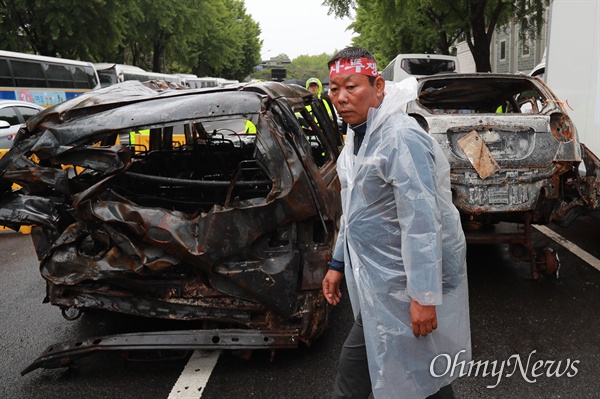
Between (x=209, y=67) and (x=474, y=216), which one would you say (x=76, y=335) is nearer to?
(x=474, y=216)

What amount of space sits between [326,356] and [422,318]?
1.70 m

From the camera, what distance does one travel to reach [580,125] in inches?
233

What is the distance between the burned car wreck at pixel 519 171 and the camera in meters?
4.45

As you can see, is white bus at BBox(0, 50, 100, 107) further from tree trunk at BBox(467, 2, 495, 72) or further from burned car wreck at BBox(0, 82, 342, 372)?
burned car wreck at BBox(0, 82, 342, 372)

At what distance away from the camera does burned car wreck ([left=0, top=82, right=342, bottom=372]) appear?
315cm

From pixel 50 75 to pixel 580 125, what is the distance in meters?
19.4

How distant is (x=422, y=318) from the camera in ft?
6.70

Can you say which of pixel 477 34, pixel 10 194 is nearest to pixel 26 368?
pixel 10 194

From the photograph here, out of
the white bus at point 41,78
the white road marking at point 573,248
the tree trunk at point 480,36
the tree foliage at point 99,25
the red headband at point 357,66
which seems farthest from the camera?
the tree foliage at point 99,25

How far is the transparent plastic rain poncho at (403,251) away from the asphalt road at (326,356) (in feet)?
3.65

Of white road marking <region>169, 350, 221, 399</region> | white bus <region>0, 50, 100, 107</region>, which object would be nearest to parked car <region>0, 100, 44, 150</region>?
white bus <region>0, 50, 100, 107</region>

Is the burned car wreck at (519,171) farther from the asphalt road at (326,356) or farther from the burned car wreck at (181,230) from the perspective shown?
the burned car wreck at (181,230)

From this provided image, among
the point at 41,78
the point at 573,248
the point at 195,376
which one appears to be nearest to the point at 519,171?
the point at 573,248

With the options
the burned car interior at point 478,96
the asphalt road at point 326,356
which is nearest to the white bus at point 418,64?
the burned car interior at point 478,96
